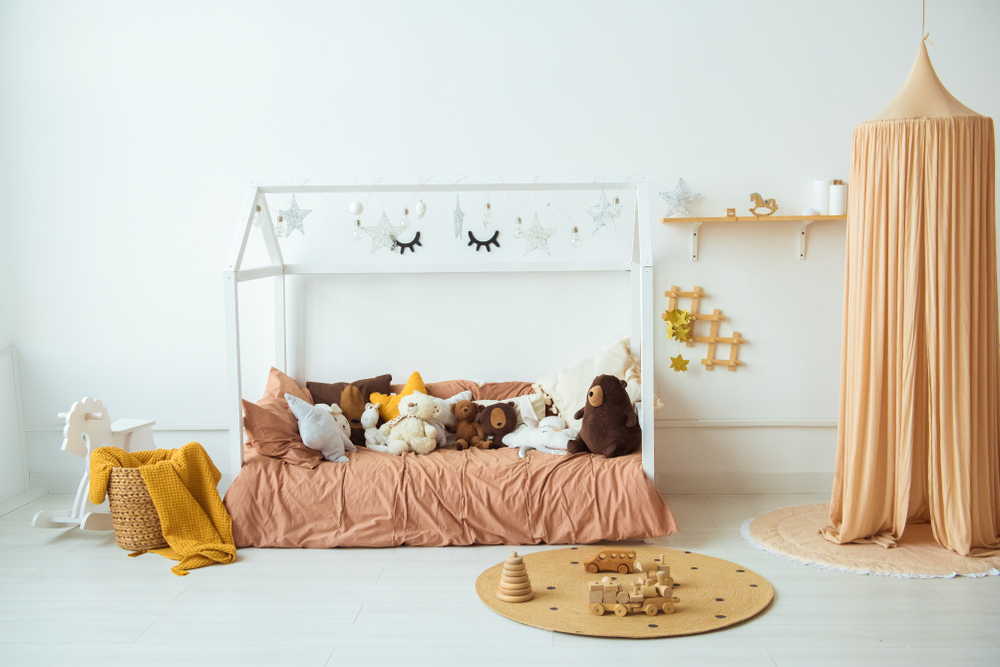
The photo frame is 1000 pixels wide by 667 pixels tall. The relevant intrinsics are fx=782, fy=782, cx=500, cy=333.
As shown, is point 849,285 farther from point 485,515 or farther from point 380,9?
point 380,9

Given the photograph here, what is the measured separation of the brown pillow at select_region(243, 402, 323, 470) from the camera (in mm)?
3160

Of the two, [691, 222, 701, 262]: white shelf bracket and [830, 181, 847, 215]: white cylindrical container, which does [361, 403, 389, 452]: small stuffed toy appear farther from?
[830, 181, 847, 215]: white cylindrical container

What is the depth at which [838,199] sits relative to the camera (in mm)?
3633

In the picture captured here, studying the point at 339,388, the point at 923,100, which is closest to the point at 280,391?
the point at 339,388

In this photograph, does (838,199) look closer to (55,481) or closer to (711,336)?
(711,336)

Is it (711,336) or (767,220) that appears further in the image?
(711,336)

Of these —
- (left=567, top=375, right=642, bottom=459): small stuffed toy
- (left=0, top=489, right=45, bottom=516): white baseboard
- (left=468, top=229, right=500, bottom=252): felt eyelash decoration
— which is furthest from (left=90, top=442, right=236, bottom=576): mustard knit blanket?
(left=468, top=229, right=500, bottom=252): felt eyelash decoration

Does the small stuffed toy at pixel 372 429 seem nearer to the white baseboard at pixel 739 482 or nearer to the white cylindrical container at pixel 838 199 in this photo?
the white baseboard at pixel 739 482

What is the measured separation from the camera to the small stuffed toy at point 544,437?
10.8 feet

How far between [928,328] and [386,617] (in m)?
2.15

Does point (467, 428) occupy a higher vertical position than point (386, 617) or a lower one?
higher

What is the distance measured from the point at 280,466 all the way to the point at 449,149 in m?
1.68

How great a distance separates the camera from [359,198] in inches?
151

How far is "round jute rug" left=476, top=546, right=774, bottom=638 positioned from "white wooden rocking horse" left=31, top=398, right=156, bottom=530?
166 centimetres
